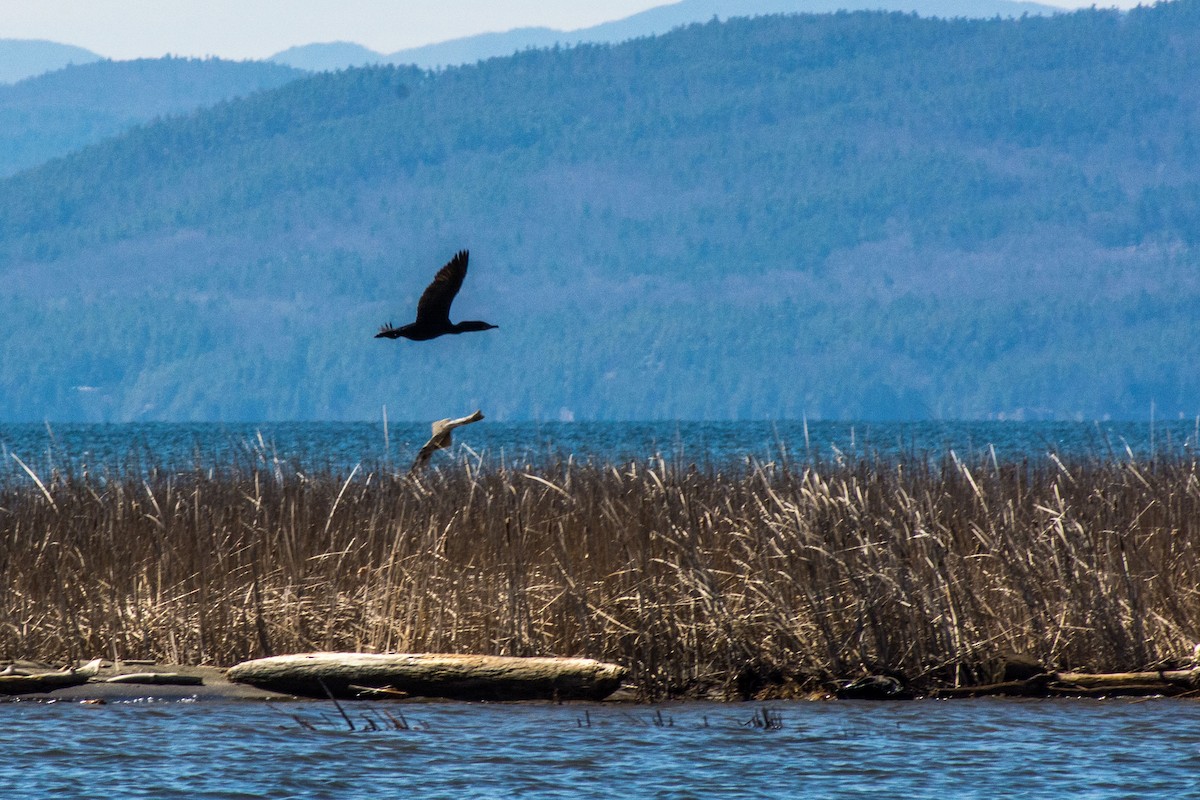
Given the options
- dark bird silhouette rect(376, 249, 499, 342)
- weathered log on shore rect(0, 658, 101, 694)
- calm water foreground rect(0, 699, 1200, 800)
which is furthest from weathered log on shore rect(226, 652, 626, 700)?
dark bird silhouette rect(376, 249, 499, 342)

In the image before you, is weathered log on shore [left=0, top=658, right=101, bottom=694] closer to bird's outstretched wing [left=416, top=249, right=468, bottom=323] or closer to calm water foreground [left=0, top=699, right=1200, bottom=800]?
calm water foreground [left=0, top=699, right=1200, bottom=800]

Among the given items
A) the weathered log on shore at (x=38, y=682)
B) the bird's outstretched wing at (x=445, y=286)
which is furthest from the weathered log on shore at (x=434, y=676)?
the bird's outstretched wing at (x=445, y=286)

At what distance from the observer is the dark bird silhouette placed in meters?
9.70

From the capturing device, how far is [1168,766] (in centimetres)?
784

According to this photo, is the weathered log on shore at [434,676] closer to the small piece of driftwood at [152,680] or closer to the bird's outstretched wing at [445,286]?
the small piece of driftwood at [152,680]

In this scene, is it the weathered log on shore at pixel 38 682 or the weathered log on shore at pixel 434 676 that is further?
the weathered log on shore at pixel 38 682

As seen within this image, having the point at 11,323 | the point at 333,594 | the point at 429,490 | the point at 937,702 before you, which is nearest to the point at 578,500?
the point at 429,490

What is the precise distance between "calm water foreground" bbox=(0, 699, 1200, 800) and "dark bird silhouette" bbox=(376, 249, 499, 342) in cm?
217

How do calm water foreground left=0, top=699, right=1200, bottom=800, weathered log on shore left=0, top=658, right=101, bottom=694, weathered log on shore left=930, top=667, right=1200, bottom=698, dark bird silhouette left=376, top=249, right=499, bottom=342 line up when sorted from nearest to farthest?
calm water foreground left=0, top=699, right=1200, bottom=800
weathered log on shore left=930, top=667, right=1200, bottom=698
weathered log on shore left=0, top=658, right=101, bottom=694
dark bird silhouette left=376, top=249, right=499, bottom=342

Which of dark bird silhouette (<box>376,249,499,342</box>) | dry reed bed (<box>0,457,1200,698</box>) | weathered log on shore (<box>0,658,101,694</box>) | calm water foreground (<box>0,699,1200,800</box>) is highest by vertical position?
dark bird silhouette (<box>376,249,499,342</box>)

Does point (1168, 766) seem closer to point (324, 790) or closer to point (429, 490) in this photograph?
point (324, 790)

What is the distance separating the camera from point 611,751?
27.0ft

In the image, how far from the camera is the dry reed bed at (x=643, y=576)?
31.6 feet

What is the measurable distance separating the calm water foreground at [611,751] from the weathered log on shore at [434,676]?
5.9 inches
